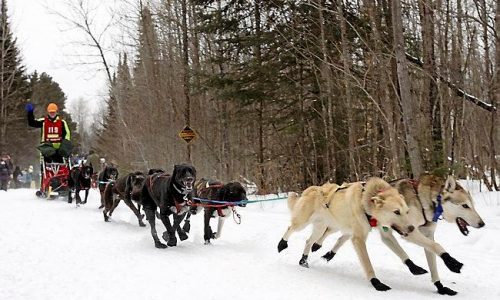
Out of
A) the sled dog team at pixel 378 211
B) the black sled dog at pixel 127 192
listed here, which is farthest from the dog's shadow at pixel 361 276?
the black sled dog at pixel 127 192

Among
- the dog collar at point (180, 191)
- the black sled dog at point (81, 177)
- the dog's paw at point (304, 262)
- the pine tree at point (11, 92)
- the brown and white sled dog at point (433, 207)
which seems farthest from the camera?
the pine tree at point (11, 92)

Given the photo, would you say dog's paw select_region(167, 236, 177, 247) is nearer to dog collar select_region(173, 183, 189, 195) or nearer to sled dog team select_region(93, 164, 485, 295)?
sled dog team select_region(93, 164, 485, 295)

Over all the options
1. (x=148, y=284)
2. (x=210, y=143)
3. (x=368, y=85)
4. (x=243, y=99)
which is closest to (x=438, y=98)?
(x=368, y=85)

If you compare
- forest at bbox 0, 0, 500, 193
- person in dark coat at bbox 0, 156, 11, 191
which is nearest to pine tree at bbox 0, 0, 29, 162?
person in dark coat at bbox 0, 156, 11, 191

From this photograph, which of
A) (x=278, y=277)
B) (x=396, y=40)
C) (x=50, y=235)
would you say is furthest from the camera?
(x=396, y=40)

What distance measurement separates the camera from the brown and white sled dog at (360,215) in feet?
15.6

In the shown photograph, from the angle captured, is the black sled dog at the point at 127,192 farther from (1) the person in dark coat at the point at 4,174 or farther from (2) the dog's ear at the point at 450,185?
(1) the person in dark coat at the point at 4,174

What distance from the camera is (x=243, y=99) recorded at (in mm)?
15008

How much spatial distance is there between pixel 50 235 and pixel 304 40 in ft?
30.7

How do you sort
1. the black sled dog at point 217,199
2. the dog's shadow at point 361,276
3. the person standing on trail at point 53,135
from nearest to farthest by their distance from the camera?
the dog's shadow at point 361,276
the black sled dog at point 217,199
the person standing on trail at point 53,135

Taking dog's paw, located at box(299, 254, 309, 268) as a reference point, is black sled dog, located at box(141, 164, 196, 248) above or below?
above

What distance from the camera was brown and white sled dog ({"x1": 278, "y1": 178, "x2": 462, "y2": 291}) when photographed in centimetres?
474

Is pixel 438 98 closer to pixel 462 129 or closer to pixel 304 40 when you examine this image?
pixel 462 129

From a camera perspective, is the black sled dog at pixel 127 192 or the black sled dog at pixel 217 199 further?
the black sled dog at pixel 127 192
